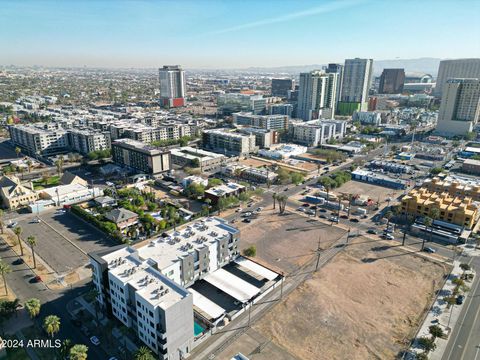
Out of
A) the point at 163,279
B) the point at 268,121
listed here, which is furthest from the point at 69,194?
the point at 268,121

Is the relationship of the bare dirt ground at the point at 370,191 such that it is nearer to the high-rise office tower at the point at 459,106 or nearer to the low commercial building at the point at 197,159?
the low commercial building at the point at 197,159

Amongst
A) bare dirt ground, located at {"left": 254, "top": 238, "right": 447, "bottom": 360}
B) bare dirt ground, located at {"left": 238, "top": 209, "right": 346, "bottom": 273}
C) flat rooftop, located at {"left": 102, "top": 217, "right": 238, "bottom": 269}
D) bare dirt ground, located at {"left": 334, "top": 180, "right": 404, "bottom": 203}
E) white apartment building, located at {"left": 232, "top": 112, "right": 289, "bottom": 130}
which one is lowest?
bare dirt ground, located at {"left": 254, "top": 238, "right": 447, "bottom": 360}

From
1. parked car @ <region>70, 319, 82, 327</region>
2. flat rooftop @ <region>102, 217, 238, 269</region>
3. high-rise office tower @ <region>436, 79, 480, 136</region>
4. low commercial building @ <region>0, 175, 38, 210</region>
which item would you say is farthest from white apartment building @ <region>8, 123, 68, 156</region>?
high-rise office tower @ <region>436, 79, 480, 136</region>

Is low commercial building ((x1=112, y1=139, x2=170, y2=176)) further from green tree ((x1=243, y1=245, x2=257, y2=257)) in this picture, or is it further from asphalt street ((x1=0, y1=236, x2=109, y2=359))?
green tree ((x1=243, y1=245, x2=257, y2=257))

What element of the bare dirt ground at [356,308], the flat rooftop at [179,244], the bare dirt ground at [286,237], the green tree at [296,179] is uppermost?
the flat rooftop at [179,244]

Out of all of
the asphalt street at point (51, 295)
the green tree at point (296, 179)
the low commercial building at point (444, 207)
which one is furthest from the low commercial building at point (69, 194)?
the low commercial building at point (444, 207)

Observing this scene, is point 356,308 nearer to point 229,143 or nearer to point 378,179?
point 378,179
